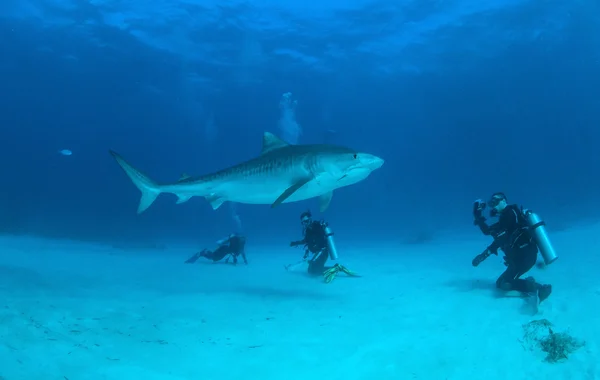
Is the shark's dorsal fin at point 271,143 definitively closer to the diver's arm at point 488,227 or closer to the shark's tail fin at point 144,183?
the shark's tail fin at point 144,183

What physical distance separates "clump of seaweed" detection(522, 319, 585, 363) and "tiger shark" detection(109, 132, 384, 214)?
306cm

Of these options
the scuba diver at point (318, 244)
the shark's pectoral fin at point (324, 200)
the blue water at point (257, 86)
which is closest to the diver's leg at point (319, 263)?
the scuba diver at point (318, 244)

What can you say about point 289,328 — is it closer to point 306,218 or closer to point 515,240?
point 515,240

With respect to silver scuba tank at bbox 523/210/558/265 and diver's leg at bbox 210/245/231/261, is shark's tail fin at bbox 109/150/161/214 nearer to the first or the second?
diver's leg at bbox 210/245/231/261

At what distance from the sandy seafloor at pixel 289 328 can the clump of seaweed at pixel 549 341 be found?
0.29ft

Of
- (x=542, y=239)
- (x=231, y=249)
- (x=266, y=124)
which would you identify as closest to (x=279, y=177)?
(x=542, y=239)

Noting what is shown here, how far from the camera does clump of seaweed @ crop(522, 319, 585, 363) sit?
4410 mm

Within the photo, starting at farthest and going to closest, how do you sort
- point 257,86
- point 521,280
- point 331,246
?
point 257,86
point 331,246
point 521,280

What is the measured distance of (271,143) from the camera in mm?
7391

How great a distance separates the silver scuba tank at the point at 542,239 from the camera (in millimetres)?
6117

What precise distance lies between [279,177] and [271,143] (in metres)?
0.88

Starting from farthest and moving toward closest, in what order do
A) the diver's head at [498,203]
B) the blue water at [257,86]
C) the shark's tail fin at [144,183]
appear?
the blue water at [257,86] → the shark's tail fin at [144,183] → the diver's head at [498,203]

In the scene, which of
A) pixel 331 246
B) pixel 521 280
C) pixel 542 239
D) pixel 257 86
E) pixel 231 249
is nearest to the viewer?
pixel 542 239

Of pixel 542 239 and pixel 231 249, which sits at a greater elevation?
pixel 231 249
